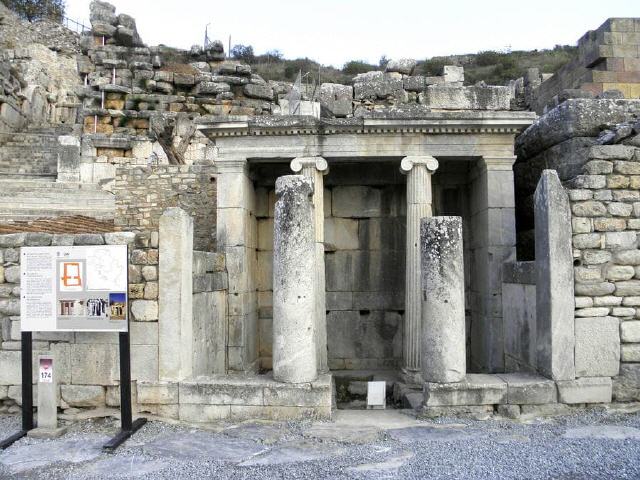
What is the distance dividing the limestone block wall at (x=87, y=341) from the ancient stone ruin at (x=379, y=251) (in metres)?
0.02

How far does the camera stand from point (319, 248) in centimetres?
870

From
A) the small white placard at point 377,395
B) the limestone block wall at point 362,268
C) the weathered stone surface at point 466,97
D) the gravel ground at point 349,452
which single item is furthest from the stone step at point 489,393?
the weathered stone surface at point 466,97

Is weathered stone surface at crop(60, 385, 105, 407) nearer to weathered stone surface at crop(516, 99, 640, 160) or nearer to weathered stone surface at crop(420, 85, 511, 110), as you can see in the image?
weathered stone surface at crop(516, 99, 640, 160)

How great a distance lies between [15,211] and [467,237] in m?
9.85

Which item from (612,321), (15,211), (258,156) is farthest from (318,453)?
(15,211)

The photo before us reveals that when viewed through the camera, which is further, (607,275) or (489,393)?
(607,275)

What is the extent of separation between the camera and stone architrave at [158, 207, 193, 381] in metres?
6.16

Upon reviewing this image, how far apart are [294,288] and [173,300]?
1432 millimetres

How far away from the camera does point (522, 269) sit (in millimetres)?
7520

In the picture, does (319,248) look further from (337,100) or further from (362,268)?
(337,100)

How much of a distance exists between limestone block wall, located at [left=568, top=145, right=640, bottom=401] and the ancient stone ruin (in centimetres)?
2

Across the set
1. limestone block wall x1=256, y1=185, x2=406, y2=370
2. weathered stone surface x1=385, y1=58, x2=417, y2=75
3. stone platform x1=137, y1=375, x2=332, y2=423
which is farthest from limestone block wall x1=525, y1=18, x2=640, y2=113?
stone platform x1=137, y1=375, x2=332, y2=423

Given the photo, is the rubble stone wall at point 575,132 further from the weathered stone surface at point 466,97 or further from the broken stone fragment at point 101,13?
the broken stone fragment at point 101,13

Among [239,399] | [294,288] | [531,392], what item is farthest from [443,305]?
[239,399]
